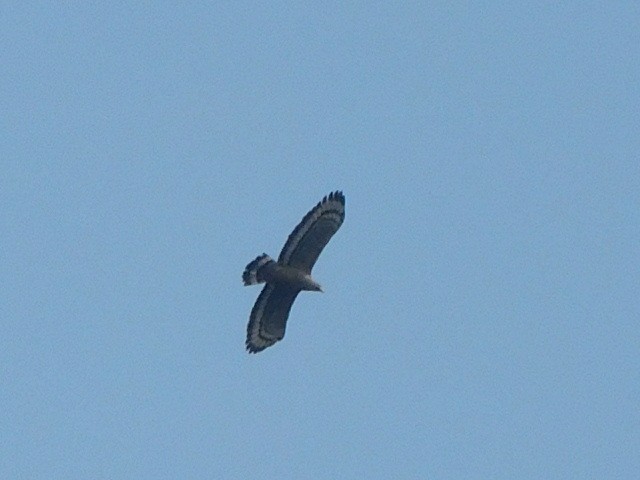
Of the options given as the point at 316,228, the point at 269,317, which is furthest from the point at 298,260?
the point at 269,317

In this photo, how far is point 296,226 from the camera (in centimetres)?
4694

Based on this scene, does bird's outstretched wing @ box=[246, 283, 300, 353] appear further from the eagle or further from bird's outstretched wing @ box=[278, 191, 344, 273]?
bird's outstretched wing @ box=[278, 191, 344, 273]

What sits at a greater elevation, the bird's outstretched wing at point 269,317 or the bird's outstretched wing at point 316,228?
the bird's outstretched wing at point 316,228

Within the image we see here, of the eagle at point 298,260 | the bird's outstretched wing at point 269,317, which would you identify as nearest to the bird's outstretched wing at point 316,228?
the eagle at point 298,260

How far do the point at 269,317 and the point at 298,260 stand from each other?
221 centimetres

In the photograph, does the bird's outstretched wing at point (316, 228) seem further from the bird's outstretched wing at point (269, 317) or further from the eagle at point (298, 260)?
the bird's outstretched wing at point (269, 317)

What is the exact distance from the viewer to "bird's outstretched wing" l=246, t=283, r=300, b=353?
48.2 meters

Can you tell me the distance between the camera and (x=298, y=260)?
47281 millimetres

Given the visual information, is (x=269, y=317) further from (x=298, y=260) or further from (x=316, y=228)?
(x=316, y=228)

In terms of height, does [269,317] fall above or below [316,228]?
below

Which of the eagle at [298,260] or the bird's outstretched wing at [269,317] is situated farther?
the bird's outstretched wing at [269,317]

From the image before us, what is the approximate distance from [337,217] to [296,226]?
1.01m

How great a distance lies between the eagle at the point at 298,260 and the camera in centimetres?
4684

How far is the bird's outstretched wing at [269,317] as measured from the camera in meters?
48.2
